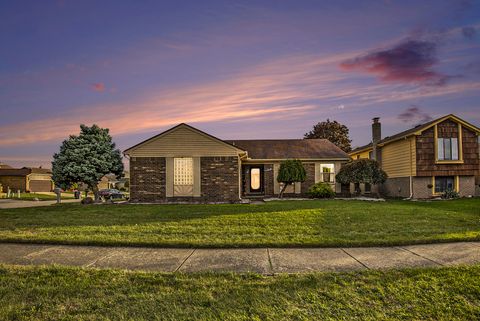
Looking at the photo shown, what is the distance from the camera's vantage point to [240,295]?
3.83m

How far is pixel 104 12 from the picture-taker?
1284 cm

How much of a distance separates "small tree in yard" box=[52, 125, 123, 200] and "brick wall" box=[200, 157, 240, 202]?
20.2ft

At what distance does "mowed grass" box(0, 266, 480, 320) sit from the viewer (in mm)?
3328

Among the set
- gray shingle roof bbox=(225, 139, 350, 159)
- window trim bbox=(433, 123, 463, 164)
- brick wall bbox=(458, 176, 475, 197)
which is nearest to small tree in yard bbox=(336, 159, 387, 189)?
gray shingle roof bbox=(225, 139, 350, 159)

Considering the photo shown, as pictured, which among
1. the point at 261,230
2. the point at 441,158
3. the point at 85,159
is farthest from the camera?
the point at 441,158

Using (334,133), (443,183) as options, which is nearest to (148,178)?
(443,183)

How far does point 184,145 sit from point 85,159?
6325 mm

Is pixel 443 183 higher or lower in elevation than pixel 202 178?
lower

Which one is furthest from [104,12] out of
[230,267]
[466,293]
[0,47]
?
[466,293]

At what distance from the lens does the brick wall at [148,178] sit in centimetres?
1794

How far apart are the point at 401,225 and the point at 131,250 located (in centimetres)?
730

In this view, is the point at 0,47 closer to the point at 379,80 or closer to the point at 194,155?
the point at 194,155

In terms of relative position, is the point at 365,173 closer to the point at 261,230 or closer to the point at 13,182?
the point at 261,230

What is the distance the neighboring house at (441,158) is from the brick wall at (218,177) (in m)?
11.7
